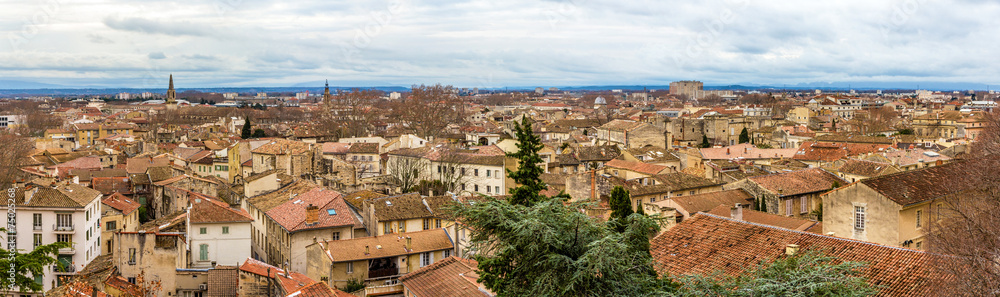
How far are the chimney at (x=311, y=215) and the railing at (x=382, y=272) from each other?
5.36 m

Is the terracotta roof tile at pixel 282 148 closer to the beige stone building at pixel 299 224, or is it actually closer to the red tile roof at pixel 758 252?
the beige stone building at pixel 299 224

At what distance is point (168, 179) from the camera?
43719 mm

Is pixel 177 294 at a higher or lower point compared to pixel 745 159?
lower

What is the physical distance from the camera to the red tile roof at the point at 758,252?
13062mm

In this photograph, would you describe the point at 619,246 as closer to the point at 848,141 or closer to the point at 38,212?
the point at 38,212

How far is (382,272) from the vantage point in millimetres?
24953

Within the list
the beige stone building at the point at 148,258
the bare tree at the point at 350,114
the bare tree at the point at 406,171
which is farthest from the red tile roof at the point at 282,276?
the bare tree at the point at 350,114

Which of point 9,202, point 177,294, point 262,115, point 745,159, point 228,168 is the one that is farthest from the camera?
point 262,115

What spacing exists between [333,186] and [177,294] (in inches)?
743

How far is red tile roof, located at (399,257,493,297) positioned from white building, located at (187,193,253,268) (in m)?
13.4

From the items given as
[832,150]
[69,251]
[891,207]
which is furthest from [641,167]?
[69,251]

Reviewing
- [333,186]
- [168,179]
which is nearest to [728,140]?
[333,186]

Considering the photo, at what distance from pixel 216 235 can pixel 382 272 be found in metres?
8.59

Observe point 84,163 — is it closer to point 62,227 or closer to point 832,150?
point 62,227
